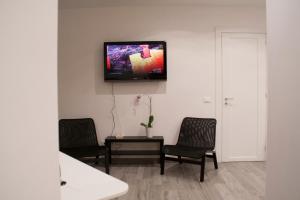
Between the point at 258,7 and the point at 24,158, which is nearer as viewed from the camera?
the point at 24,158

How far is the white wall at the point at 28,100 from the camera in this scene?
66cm

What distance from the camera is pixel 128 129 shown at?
4.19m

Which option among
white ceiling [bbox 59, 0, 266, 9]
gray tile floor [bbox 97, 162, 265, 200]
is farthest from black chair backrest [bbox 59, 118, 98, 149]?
white ceiling [bbox 59, 0, 266, 9]

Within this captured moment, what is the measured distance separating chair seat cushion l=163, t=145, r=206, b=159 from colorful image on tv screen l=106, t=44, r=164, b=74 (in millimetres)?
1331

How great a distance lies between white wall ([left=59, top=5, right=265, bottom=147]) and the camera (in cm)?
409

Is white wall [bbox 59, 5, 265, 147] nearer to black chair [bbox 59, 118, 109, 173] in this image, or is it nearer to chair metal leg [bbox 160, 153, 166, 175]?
black chair [bbox 59, 118, 109, 173]

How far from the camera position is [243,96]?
13.6ft

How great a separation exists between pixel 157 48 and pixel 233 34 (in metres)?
1.39

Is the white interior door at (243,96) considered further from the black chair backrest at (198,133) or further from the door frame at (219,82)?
the black chair backrest at (198,133)

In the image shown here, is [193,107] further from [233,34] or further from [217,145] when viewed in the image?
[233,34]

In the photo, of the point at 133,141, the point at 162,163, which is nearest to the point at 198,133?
the point at 162,163

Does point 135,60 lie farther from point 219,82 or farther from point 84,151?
point 84,151

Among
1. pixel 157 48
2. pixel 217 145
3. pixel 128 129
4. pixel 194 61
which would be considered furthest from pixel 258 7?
pixel 128 129

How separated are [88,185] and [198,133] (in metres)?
2.79
